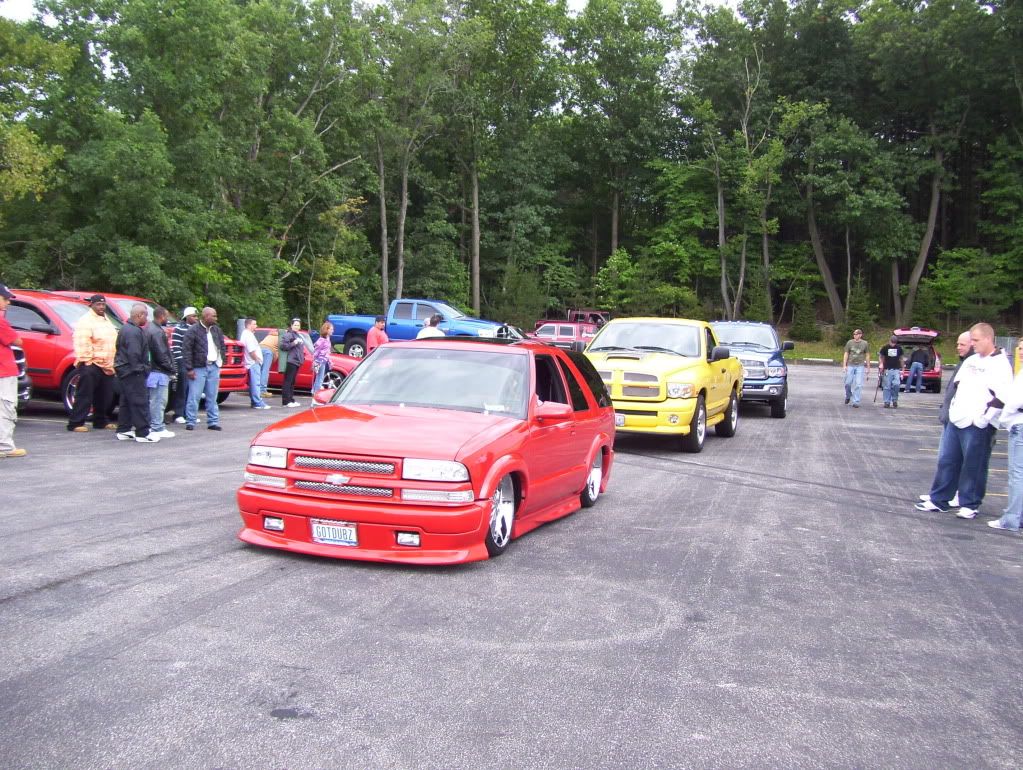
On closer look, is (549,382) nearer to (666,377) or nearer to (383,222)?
(666,377)

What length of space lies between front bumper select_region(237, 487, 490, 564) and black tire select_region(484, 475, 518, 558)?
22cm

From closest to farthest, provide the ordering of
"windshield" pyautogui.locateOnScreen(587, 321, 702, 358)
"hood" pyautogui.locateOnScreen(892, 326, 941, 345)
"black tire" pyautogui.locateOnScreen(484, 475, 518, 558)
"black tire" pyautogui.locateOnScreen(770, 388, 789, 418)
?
"black tire" pyautogui.locateOnScreen(484, 475, 518, 558), "windshield" pyautogui.locateOnScreen(587, 321, 702, 358), "black tire" pyautogui.locateOnScreen(770, 388, 789, 418), "hood" pyautogui.locateOnScreen(892, 326, 941, 345)

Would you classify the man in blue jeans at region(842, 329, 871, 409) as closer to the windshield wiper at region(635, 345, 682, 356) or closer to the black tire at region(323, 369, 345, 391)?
the windshield wiper at region(635, 345, 682, 356)

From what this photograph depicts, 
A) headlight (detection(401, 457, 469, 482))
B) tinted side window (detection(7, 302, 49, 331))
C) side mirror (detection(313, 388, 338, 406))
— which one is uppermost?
tinted side window (detection(7, 302, 49, 331))

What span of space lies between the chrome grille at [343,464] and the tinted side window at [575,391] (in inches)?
105

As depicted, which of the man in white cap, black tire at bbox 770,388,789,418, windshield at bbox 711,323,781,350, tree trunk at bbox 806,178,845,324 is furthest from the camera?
tree trunk at bbox 806,178,845,324

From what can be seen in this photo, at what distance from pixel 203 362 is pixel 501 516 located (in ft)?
26.8

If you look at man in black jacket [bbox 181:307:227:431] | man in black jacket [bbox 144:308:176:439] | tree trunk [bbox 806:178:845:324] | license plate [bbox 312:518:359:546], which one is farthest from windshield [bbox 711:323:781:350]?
tree trunk [bbox 806:178:845:324]

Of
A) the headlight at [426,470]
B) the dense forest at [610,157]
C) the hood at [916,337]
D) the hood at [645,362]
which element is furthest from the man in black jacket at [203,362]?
the hood at [916,337]

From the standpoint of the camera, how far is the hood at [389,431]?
606 cm

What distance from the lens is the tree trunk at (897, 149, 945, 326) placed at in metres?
50.6

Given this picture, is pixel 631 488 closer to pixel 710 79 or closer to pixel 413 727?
pixel 413 727

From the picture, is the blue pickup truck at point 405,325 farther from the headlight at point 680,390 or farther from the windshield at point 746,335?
the headlight at point 680,390

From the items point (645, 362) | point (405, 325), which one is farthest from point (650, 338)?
point (405, 325)
